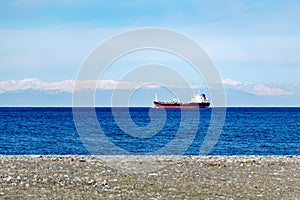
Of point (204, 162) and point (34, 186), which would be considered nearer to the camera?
point (34, 186)

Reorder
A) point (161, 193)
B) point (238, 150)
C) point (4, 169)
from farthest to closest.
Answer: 1. point (238, 150)
2. point (4, 169)
3. point (161, 193)

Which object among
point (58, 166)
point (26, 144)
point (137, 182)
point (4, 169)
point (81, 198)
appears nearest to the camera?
point (81, 198)

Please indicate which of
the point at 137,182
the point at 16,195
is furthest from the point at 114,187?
the point at 16,195

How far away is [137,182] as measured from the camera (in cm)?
1997

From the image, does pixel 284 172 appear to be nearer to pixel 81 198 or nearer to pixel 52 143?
pixel 81 198

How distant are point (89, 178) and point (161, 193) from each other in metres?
4.21

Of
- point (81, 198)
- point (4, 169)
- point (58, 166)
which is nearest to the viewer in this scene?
point (81, 198)

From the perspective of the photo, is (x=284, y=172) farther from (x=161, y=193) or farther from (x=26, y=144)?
(x=26, y=144)

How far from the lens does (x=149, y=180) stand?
20.7 meters

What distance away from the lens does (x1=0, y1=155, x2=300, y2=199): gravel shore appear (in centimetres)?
1723

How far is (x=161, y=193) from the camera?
1753 centimetres

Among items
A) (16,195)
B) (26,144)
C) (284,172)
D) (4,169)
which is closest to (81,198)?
(16,195)

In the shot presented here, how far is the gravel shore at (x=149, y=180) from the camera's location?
56.5 feet

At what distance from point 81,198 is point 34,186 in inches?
106
